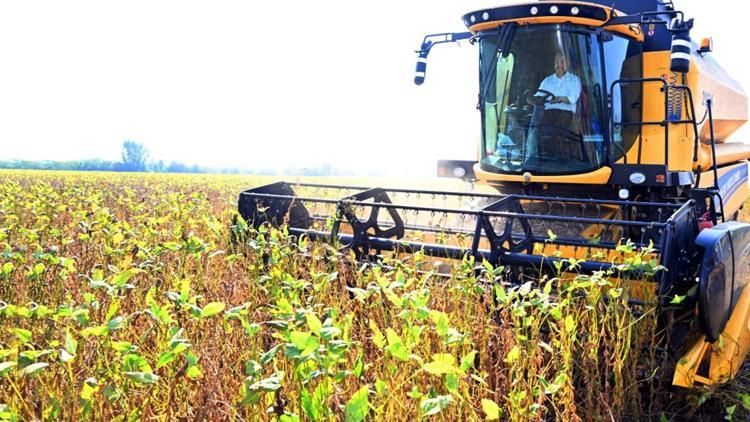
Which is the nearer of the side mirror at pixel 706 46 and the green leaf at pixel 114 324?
the green leaf at pixel 114 324

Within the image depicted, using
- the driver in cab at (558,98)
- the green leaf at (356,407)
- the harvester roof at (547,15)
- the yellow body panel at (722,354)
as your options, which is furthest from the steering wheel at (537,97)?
the green leaf at (356,407)

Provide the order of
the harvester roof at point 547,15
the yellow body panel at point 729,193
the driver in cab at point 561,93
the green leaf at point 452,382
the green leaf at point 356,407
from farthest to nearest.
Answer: the yellow body panel at point 729,193 < the driver in cab at point 561,93 < the harvester roof at point 547,15 < the green leaf at point 452,382 < the green leaf at point 356,407

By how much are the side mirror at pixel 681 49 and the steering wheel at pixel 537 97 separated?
0.90 m

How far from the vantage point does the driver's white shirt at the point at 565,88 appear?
459cm

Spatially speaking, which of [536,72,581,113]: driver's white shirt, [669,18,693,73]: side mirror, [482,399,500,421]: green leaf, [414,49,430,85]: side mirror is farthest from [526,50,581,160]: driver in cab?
[482,399,500,421]: green leaf

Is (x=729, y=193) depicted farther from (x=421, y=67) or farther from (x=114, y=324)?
(x=114, y=324)

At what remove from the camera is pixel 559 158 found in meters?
4.70

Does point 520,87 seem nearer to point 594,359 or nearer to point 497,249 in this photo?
point 497,249

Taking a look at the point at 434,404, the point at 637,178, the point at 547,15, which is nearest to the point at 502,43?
the point at 547,15

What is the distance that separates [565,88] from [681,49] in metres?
0.85

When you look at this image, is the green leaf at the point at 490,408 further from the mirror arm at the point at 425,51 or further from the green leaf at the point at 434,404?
the mirror arm at the point at 425,51

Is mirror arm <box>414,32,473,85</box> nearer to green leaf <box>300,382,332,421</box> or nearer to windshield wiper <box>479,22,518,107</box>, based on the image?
windshield wiper <box>479,22,518,107</box>

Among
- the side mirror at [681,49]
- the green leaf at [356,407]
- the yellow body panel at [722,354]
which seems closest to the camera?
the green leaf at [356,407]

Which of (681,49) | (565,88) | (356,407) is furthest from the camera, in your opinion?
(565,88)
